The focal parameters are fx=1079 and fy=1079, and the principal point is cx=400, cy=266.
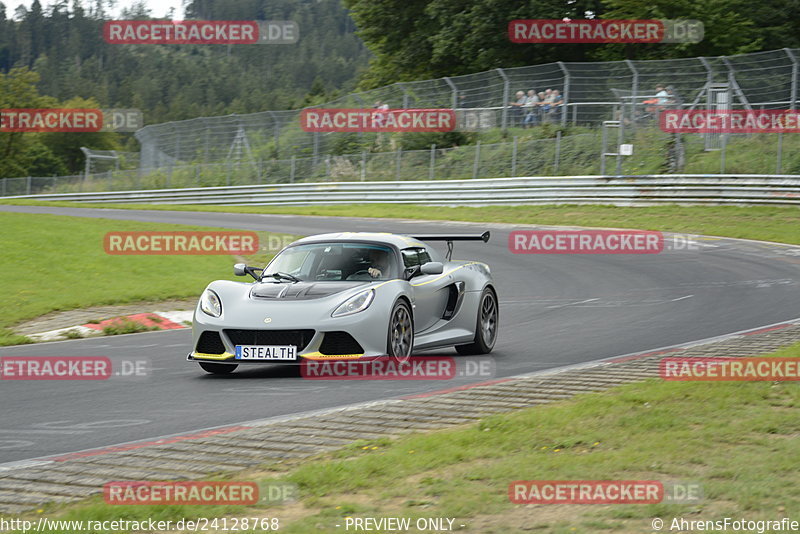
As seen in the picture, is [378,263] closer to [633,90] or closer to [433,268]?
[433,268]

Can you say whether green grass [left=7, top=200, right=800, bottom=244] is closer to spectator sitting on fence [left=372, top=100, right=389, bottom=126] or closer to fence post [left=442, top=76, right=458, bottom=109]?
fence post [left=442, top=76, right=458, bottom=109]

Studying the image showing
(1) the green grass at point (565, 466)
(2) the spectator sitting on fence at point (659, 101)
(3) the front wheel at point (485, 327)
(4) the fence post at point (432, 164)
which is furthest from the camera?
(4) the fence post at point (432, 164)

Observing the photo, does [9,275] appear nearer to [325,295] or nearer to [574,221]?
[325,295]

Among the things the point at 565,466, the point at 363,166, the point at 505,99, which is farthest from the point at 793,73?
the point at 565,466

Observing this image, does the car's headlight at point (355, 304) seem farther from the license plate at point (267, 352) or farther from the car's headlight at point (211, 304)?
the car's headlight at point (211, 304)

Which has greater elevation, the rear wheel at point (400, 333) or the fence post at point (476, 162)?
the fence post at point (476, 162)

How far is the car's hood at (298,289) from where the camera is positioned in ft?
31.1

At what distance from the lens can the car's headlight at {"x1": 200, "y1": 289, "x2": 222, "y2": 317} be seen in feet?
31.1

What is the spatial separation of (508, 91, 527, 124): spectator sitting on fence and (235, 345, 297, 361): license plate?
25.6 metres

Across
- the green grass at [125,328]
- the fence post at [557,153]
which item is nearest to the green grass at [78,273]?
the green grass at [125,328]

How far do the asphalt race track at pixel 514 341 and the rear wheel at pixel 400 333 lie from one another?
2.01ft

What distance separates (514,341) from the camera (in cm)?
1188

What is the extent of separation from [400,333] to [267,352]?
1.28m

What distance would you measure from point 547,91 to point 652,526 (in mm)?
29547
